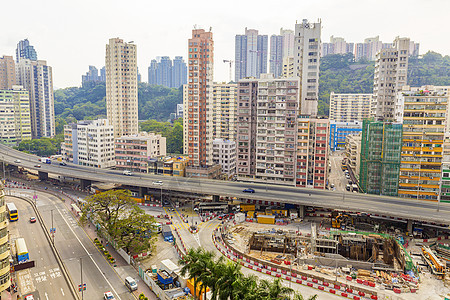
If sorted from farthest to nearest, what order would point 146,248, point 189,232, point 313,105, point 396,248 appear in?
point 313,105
point 189,232
point 396,248
point 146,248

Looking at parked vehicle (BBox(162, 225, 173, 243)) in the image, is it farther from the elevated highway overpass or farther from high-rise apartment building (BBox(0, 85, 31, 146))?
high-rise apartment building (BBox(0, 85, 31, 146))

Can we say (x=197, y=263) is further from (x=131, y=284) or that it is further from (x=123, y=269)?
(x=123, y=269)

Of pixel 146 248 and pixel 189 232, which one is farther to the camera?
pixel 189 232

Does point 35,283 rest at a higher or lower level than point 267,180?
lower

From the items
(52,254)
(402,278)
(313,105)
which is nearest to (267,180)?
(313,105)

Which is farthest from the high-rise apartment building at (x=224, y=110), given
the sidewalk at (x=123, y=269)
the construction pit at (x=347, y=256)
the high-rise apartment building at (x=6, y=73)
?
the high-rise apartment building at (x=6, y=73)

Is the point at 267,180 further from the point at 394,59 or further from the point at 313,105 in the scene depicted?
the point at 394,59

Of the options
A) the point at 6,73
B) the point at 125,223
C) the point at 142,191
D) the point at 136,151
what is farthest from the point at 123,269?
the point at 6,73
